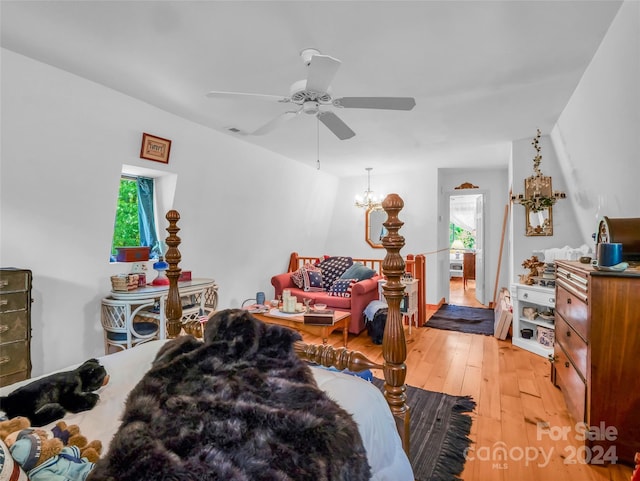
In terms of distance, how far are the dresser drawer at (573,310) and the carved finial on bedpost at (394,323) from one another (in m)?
1.29

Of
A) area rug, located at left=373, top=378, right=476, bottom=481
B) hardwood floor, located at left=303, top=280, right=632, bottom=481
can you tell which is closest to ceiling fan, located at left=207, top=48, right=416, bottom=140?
area rug, located at left=373, top=378, right=476, bottom=481

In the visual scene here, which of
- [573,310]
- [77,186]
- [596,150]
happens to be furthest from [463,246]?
[77,186]

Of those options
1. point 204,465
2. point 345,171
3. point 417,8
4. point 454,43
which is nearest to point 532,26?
point 454,43

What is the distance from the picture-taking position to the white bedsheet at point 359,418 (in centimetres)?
111

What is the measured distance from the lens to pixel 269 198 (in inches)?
185

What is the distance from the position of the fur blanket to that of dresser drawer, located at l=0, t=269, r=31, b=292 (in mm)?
1765

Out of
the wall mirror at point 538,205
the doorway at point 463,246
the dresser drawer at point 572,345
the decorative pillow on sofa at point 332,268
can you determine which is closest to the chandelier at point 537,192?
the wall mirror at point 538,205

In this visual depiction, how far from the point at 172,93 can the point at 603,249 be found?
3210mm

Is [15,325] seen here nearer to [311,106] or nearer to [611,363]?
[311,106]

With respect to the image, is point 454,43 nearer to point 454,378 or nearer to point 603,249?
point 603,249

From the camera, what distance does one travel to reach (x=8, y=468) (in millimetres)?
724

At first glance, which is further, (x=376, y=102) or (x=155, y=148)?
(x=155, y=148)

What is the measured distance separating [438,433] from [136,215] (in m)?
3.44

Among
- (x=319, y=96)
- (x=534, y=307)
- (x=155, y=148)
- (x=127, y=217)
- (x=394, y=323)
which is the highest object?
(x=319, y=96)
